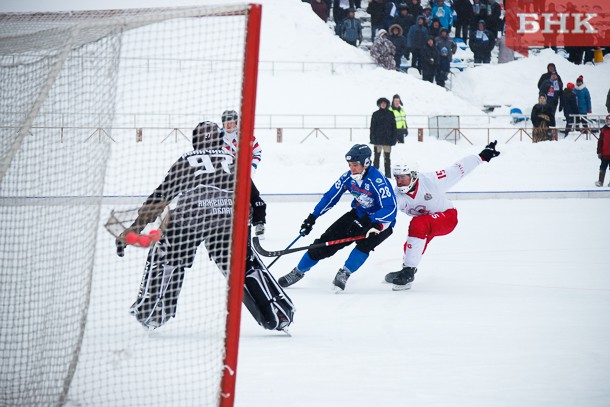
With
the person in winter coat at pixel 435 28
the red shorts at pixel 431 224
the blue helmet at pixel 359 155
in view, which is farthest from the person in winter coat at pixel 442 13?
the blue helmet at pixel 359 155

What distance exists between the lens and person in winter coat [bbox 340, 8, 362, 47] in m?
19.9

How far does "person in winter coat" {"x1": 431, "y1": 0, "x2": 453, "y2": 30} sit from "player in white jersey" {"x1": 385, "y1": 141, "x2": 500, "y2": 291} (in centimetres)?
1406

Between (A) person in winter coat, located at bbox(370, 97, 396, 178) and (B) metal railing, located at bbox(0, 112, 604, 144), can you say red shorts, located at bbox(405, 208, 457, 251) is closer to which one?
(A) person in winter coat, located at bbox(370, 97, 396, 178)

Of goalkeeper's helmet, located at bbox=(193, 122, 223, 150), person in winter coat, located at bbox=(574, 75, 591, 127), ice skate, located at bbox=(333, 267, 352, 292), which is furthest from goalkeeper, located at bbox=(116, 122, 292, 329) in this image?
person in winter coat, located at bbox=(574, 75, 591, 127)

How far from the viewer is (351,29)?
1998cm

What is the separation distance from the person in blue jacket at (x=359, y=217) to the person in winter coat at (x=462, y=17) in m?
14.6

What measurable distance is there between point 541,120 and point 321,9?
22.6 ft

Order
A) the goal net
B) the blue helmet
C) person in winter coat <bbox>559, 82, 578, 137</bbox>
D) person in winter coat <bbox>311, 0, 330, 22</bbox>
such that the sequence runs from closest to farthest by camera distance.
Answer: the goal net
the blue helmet
person in winter coat <bbox>559, 82, 578, 137</bbox>
person in winter coat <bbox>311, 0, 330, 22</bbox>

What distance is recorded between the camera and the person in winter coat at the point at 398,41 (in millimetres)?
19391

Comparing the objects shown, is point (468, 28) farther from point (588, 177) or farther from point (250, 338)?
point (250, 338)

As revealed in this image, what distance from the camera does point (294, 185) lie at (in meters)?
13.8

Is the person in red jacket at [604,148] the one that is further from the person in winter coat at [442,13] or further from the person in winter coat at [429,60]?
the person in winter coat at [442,13]

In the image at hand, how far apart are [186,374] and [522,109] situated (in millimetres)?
16352

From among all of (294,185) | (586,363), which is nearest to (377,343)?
(586,363)
